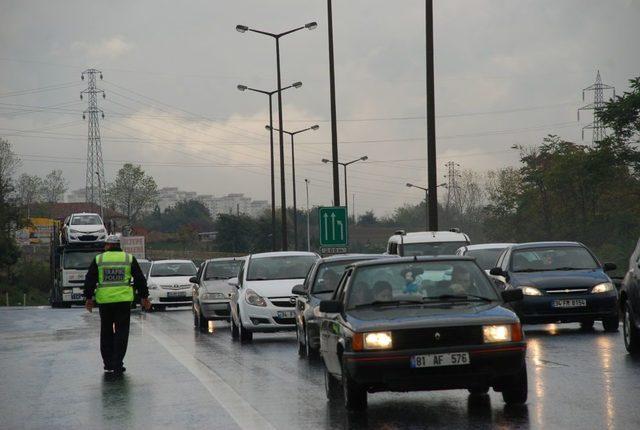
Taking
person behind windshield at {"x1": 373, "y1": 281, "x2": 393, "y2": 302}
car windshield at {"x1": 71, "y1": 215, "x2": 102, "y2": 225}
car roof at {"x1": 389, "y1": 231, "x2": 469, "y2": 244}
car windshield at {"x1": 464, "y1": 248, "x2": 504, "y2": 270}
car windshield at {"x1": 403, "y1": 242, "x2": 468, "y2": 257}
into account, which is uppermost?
car windshield at {"x1": 71, "y1": 215, "x2": 102, "y2": 225}

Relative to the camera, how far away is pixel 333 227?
4022 centimetres

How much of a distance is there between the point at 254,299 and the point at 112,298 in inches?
256

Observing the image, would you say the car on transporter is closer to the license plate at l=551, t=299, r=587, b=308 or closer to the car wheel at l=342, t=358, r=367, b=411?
the car wheel at l=342, t=358, r=367, b=411

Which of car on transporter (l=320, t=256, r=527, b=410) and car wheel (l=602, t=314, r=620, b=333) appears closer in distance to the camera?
car on transporter (l=320, t=256, r=527, b=410)

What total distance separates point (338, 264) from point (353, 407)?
732cm

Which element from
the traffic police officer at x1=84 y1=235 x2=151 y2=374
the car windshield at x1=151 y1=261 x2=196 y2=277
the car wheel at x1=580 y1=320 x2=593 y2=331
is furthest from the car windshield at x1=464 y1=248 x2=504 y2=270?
the car windshield at x1=151 y1=261 x2=196 y2=277

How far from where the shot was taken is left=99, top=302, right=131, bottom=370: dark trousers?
16859 mm

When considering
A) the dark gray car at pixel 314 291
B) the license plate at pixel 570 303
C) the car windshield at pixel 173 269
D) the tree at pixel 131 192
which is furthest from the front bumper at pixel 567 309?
the tree at pixel 131 192

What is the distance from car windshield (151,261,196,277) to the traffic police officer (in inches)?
1004

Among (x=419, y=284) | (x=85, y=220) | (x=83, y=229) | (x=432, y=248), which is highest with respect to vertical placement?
(x=85, y=220)

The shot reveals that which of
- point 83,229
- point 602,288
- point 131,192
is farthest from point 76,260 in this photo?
point 131,192

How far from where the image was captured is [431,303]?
39.1ft

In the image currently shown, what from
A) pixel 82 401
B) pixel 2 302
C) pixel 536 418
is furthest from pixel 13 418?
pixel 2 302

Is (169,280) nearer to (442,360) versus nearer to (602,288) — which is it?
(602,288)
